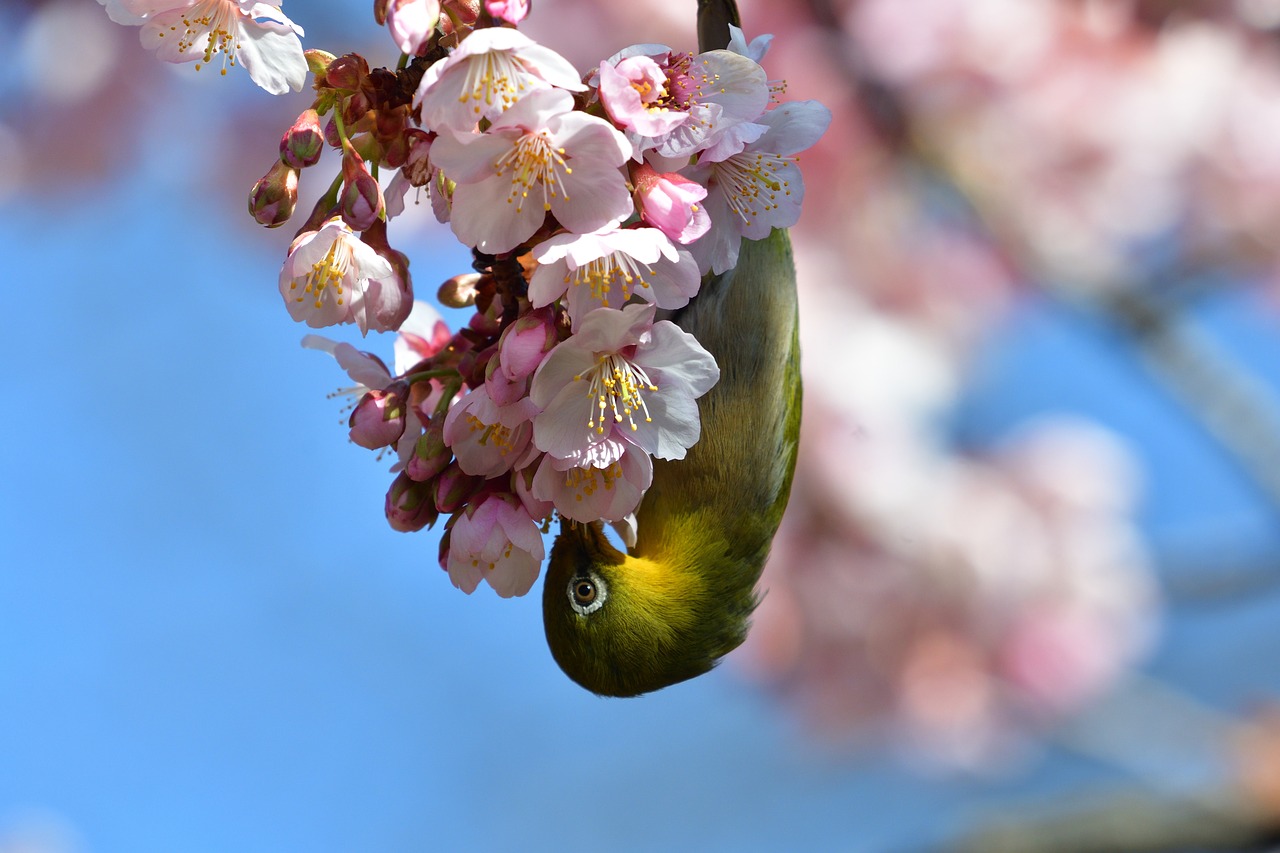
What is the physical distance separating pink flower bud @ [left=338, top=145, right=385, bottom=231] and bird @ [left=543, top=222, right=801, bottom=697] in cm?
25

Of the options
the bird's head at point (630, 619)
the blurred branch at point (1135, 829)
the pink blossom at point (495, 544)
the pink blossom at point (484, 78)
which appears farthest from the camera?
the blurred branch at point (1135, 829)

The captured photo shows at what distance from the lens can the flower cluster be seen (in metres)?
0.49

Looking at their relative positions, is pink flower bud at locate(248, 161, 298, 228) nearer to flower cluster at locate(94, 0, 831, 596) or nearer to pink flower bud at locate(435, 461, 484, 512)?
flower cluster at locate(94, 0, 831, 596)

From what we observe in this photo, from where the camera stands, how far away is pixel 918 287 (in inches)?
130

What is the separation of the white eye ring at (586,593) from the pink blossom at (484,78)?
340 millimetres

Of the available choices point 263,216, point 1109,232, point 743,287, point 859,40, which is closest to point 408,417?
point 263,216

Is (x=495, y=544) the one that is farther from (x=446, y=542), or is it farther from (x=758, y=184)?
(x=758, y=184)

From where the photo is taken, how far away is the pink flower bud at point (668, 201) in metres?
0.53

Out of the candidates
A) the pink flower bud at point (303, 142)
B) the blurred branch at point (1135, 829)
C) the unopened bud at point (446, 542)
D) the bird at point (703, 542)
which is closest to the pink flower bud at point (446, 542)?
the unopened bud at point (446, 542)

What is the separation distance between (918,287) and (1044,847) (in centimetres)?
180

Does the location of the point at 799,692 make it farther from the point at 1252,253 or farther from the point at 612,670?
the point at 612,670

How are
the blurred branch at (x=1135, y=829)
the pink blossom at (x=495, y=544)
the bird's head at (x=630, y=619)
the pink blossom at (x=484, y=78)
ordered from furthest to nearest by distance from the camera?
the blurred branch at (x=1135, y=829) → the bird's head at (x=630, y=619) → the pink blossom at (x=495, y=544) → the pink blossom at (x=484, y=78)

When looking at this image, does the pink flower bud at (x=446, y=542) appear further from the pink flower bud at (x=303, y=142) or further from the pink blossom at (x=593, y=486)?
the pink flower bud at (x=303, y=142)

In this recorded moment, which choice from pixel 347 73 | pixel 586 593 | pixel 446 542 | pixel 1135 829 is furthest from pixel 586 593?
pixel 1135 829
